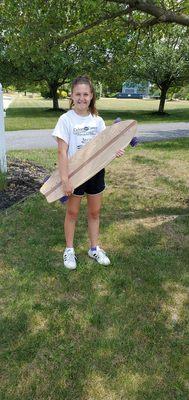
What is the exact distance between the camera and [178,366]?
2.97m

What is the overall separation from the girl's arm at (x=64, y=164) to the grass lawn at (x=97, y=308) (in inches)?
34.7

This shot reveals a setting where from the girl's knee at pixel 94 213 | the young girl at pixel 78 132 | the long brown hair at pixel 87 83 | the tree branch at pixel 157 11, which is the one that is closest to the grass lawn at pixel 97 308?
the girl's knee at pixel 94 213

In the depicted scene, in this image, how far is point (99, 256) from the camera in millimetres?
4453

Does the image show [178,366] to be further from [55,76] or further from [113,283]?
[55,76]

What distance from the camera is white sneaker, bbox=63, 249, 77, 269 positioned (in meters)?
4.29

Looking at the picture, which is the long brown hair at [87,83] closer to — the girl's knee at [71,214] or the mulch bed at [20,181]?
the girl's knee at [71,214]

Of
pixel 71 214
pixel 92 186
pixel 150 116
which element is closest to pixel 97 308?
pixel 71 214

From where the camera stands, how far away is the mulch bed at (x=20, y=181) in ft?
20.9

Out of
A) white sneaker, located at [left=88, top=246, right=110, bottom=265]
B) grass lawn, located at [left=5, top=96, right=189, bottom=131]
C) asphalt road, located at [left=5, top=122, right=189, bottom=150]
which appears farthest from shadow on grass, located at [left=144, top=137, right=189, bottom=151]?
white sneaker, located at [left=88, top=246, right=110, bottom=265]

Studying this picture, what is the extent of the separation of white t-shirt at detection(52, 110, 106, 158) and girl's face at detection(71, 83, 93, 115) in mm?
79

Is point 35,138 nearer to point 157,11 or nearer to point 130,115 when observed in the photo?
point 157,11

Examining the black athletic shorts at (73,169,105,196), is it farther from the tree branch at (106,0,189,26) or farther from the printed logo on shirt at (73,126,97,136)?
the tree branch at (106,0,189,26)

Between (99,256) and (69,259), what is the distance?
327mm

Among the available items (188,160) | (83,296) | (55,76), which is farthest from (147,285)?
(55,76)
